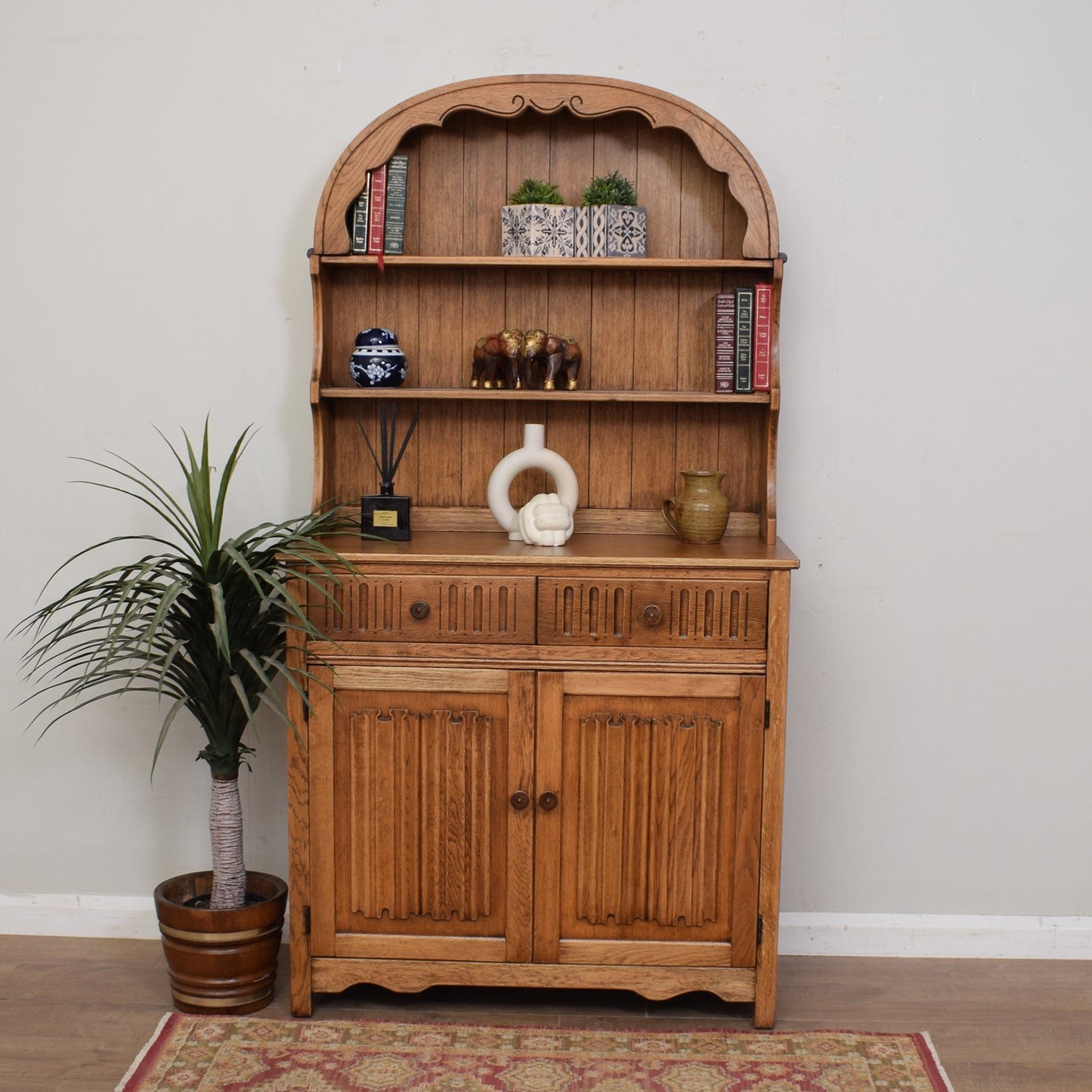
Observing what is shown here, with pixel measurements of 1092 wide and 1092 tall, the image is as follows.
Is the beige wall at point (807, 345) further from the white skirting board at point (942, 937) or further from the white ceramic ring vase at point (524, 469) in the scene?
the white ceramic ring vase at point (524, 469)

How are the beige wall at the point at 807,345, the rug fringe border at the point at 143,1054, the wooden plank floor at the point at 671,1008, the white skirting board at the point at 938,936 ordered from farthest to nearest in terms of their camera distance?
the white skirting board at the point at 938,936, the beige wall at the point at 807,345, the wooden plank floor at the point at 671,1008, the rug fringe border at the point at 143,1054

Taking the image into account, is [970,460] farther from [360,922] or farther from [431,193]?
[360,922]

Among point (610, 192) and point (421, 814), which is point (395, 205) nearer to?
point (610, 192)

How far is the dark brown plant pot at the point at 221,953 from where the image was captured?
2684 millimetres

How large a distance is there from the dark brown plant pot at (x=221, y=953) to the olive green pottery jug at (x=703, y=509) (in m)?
1.31

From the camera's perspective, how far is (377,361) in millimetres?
2838

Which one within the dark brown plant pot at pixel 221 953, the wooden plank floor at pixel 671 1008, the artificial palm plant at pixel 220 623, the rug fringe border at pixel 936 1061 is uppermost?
the artificial palm plant at pixel 220 623

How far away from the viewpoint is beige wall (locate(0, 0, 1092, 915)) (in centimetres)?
292

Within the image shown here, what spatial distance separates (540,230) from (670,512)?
0.75m

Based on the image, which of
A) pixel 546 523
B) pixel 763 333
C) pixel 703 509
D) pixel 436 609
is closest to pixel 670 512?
pixel 703 509

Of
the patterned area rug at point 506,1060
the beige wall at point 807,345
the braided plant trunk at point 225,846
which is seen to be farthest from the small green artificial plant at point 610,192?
the patterned area rug at point 506,1060

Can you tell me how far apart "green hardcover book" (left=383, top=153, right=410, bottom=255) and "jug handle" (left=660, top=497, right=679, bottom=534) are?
0.89 meters

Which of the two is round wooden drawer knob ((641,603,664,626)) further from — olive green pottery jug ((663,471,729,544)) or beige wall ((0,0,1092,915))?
beige wall ((0,0,1092,915))

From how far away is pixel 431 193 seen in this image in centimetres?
A: 297
